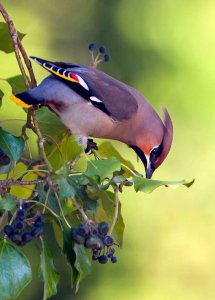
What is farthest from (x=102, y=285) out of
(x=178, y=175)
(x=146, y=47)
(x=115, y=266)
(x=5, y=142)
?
(x=5, y=142)

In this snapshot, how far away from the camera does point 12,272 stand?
1.87 m

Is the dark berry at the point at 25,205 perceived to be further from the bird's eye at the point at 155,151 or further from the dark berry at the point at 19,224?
the bird's eye at the point at 155,151

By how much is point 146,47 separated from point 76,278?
333cm

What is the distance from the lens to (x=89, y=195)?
203 cm

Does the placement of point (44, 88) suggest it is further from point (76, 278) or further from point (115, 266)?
point (115, 266)

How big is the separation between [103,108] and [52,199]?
0.69m

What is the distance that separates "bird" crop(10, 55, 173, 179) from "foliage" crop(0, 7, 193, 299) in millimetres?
226

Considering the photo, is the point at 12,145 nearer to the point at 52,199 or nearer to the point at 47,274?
the point at 52,199

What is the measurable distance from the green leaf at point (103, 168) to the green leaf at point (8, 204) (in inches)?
6.5

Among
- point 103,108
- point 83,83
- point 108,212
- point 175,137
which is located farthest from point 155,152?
point 175,137

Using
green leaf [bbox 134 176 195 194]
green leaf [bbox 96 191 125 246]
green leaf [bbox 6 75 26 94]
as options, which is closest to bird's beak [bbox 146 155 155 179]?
green leaf [bbox 6 75 26 94]

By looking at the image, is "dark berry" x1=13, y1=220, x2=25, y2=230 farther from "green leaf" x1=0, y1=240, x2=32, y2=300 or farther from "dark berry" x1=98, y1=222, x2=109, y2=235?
"dark berry" x1=98, y1=222, x2=109, y2=235

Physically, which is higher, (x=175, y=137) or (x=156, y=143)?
(x=156, y=143)

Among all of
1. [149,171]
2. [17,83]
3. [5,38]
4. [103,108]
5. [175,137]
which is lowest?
[175,137]
